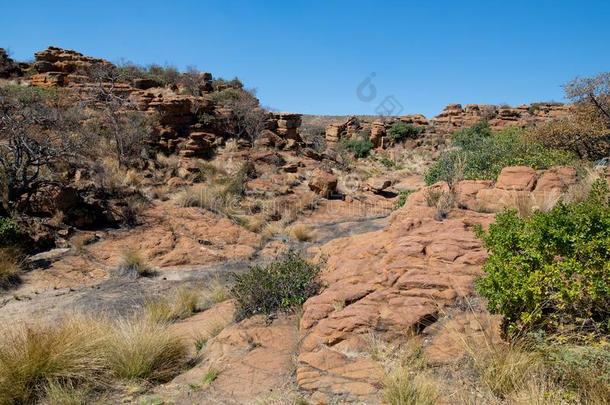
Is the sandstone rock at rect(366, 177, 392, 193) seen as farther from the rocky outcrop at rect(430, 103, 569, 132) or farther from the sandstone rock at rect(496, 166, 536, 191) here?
the rocky outcrop at rect(430, 103, 569, 132)

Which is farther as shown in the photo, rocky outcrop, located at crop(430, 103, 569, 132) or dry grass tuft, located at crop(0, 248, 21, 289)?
rocky outcrop, located at crop(430, 103, 569, 132)

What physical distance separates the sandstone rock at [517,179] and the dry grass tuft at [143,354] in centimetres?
557

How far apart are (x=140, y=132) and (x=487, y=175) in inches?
480

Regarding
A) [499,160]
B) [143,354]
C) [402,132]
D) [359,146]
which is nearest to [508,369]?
[143,354]

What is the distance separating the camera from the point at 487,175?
832 centimetres

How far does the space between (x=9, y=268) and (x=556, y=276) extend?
28.9 feet

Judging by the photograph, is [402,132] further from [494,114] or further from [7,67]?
[7,67]

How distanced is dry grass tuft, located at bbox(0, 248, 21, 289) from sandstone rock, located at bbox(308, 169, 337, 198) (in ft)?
30.5

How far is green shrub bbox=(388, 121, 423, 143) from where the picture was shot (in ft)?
109

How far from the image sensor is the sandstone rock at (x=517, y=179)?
22.4ft

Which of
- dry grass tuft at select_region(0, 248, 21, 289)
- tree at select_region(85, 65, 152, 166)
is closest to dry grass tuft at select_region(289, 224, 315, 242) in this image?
dry grass tuft at select_region(0, 248, 21, 289)

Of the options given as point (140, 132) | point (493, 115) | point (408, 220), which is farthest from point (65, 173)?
point (493, 115)

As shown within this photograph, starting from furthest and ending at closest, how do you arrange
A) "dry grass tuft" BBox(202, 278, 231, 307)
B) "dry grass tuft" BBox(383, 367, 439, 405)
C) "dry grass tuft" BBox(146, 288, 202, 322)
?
"dry grass tuft" BBox(202, 278, 231, 307)
"dry grass tuft" BBox(146, 288, 202, 322)
"dry grass tuft" BBox(383, 367, 439, 405)

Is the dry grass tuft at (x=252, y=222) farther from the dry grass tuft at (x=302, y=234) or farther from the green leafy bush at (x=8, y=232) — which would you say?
the green leafy bush at (x=8, y=232)
